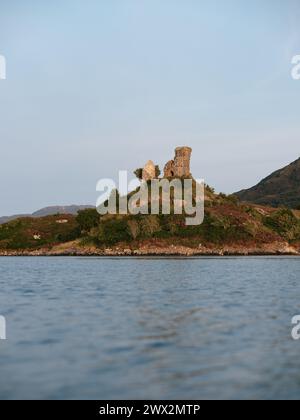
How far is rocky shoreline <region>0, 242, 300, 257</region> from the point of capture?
537 ft

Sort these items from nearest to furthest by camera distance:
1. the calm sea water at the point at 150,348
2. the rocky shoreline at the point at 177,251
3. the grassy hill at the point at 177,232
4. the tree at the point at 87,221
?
the calm sea water at the point at 150,348 < the rocky shoreline at the point at 177,251 < the grassy hill at the point at 177,232 < the tree at the point at 87,221

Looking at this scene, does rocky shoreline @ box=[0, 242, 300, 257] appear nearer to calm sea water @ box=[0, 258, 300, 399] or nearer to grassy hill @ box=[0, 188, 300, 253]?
grassy hill @ box=[0, 188, 300, 253]

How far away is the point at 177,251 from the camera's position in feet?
537

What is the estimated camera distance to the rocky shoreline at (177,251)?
16375 centimetres

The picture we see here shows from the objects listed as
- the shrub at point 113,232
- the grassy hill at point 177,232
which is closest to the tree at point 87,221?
the grassy hill at point 177,232

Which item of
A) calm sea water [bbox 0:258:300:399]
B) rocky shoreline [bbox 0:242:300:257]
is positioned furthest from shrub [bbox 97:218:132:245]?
calm sea water [bbox 0:258:300:399]

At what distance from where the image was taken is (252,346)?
2247 centimetres

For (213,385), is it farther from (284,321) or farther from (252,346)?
(284,321)

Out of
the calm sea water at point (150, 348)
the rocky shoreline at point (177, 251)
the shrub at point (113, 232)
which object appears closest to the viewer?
the calm sea water at point (150, 348)

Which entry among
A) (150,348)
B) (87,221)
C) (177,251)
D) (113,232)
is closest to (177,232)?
(177,251)

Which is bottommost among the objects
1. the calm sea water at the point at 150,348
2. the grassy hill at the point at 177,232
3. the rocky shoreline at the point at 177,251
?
the rocky shoreline at the point at 177,251

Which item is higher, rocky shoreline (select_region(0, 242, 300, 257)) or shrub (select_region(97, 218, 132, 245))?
shrub (select_region(97, 218, 132, 245))

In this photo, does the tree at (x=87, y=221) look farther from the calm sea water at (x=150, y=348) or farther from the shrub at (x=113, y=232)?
the calm sea water at (x=150, y=348)
